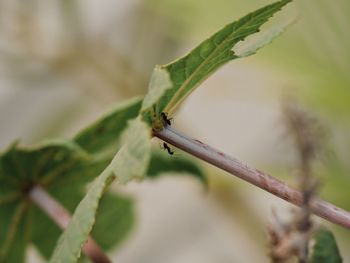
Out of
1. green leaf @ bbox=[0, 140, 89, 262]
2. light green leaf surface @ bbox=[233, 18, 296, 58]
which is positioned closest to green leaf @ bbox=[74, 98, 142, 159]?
green leaf @ bbox=[0, 140, 89, 262]

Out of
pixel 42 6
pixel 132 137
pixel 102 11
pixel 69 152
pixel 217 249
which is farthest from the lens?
pixel 102 11

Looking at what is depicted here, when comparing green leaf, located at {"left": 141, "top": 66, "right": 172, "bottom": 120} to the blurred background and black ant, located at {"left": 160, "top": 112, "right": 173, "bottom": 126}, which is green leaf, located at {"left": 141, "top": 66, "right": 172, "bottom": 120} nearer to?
black ant, located at {"left": 160, "top": 112, "right": 173, "bottom": 126}

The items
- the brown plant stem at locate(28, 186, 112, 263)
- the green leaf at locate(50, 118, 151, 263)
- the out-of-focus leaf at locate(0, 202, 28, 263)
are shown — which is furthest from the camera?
the out-of-focus leaf at locate(0, 202, 28, 263)

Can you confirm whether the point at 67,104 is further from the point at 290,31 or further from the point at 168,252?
the point at 290,31

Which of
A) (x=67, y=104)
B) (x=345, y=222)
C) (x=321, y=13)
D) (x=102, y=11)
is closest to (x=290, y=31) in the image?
(x=321, y=13)

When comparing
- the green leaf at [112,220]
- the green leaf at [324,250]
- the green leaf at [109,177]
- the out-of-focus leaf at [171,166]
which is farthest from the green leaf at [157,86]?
the green leaf at [112,220]

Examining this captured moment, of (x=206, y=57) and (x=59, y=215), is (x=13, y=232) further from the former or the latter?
(x=206, y=57)

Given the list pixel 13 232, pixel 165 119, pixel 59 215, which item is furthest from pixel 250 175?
pixel 13 232

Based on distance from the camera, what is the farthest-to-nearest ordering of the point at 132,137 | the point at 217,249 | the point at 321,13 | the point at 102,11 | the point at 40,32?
the point at 102,11 → the point at 217,249 → the point at 40,32 → the point at 321,13 → the point at 132,137
